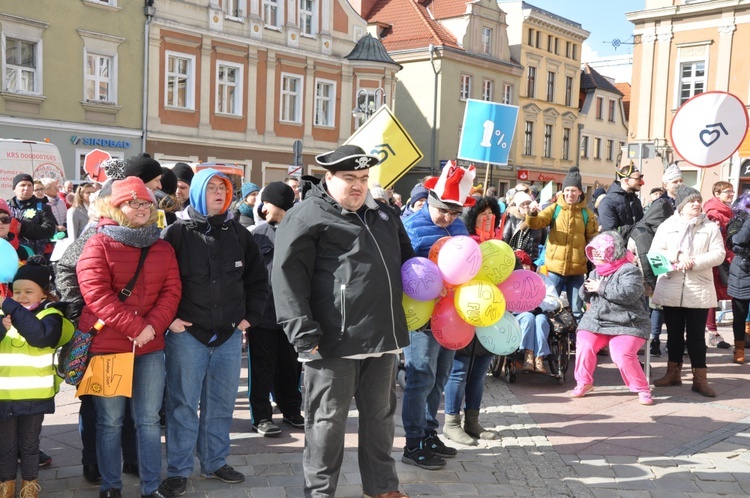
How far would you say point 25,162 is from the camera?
14531mm

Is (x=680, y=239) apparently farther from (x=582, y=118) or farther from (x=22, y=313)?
(x=582, y=118)

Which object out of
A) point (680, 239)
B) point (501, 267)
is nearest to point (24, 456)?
point (501, 267)

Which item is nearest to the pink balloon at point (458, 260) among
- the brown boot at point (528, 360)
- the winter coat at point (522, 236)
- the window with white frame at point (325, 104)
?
the brown boot at point (528, 360)

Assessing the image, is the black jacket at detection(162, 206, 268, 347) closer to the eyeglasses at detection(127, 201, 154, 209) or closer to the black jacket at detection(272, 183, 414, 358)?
the eyeglasses at detection(127, 201, 154, 209)

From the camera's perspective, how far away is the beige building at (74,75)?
2175cm

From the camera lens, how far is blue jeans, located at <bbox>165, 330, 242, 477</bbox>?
447 centimetres

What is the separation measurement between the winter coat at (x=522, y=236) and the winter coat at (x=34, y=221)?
5439 mm

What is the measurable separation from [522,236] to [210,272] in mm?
5389

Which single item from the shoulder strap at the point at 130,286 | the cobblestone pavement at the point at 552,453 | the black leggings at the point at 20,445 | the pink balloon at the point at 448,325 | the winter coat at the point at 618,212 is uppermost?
the winter coat at the point at 618,212

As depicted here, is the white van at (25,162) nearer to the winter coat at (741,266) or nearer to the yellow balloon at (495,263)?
the yellow balloon at (495,263)

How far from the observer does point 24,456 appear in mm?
4207

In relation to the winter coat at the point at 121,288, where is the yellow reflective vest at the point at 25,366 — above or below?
below

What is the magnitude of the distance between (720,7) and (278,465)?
103ft

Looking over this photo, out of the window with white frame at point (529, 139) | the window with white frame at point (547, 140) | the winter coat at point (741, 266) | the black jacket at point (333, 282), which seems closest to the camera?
the black jacket at point (333, 282)
